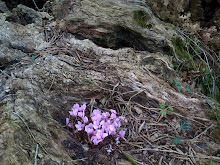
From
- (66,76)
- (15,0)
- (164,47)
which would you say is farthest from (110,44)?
(15,0)

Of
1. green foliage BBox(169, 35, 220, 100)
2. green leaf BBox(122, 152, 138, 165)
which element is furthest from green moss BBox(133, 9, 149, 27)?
green leaf BBox(122, 152, 138, 165)

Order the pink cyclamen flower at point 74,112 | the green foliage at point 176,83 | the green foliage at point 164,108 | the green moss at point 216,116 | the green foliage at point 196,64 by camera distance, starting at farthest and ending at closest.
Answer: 1. the green foliage at point 196,64
2. the green foliage at point 176,83
3. the green moss at point 216,116
4. the green foliage at point 164,108
5. the pink cyclamen flower at point 74,112

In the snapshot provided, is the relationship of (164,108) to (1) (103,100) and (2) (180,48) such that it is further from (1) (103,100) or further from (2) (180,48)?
(2) (180,48)

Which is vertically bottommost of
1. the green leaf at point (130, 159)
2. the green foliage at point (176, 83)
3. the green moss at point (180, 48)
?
the green leaf at point (130, 159)

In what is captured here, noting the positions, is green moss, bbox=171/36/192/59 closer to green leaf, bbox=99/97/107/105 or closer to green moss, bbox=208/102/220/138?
green moss, bbox=208/102/220/138

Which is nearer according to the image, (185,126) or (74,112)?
(74,112)

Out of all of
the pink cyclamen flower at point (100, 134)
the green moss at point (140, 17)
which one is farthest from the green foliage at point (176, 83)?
the pink cyclamen flower at point (100, 134)

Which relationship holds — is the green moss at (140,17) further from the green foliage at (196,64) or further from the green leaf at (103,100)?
the green leaf at (103,100)

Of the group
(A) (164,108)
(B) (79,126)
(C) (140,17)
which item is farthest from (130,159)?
(C) (140,17)
